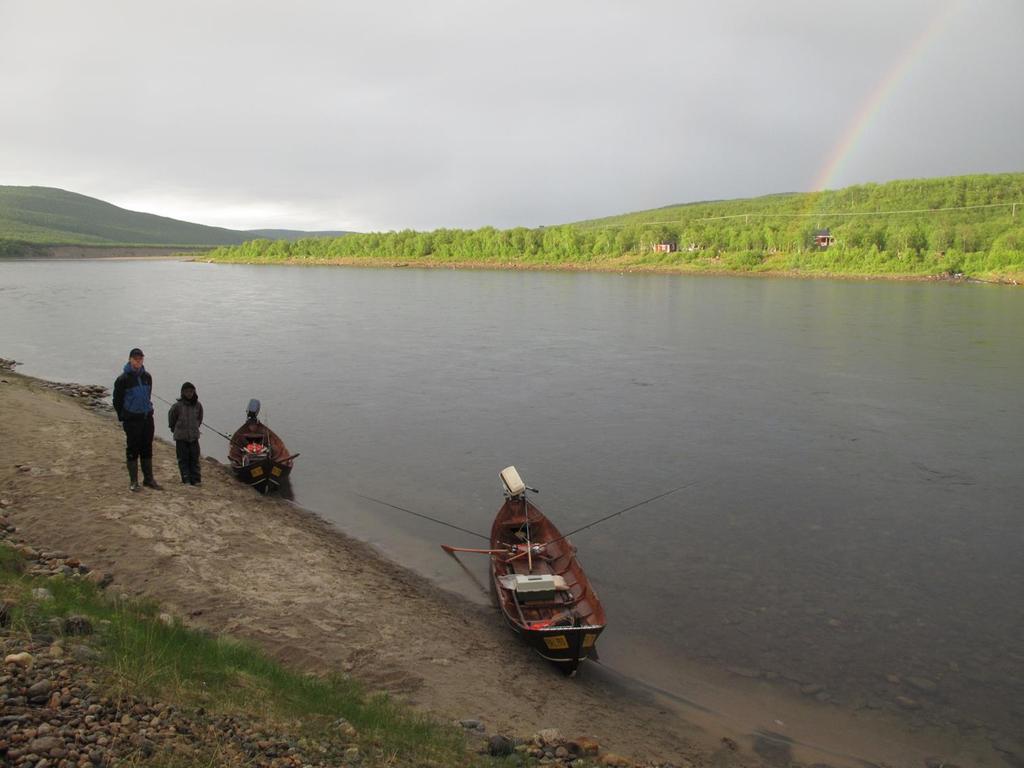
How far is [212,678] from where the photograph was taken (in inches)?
236

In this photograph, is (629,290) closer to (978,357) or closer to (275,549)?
→ (978,357)

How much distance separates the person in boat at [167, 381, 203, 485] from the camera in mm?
12211

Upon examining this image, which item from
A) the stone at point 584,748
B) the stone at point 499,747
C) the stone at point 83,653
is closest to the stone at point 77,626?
the stone at point 83,653

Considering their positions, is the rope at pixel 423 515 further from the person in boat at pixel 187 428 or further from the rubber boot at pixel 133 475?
the rubber boot at pixel 133 475

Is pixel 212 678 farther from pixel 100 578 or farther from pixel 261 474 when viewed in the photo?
pixel 261 474

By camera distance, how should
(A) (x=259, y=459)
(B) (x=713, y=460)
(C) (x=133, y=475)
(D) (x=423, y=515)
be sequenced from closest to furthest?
1. (C) (x=133, y=475)
2. (D) (x=423, y=515)
3. (A) (x=259, y=459)
4. (B) (x=713, y=460)

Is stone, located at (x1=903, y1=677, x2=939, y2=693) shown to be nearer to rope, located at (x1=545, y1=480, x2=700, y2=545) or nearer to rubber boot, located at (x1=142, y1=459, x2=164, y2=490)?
rope, located at (x1=545, y1=480, x2=700, y2=545)

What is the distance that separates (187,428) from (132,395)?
157 centimetres

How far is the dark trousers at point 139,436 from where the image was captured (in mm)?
11297

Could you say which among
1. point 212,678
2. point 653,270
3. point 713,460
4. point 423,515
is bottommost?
point 423,515

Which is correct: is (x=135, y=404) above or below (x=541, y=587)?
above

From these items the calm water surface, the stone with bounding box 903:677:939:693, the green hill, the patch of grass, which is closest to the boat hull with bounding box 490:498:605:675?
the calm water surface

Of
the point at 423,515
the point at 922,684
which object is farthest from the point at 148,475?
the point at 922,684

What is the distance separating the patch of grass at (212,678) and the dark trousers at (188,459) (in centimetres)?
519
